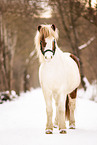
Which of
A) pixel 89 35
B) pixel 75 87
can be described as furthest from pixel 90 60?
pixel 75 87

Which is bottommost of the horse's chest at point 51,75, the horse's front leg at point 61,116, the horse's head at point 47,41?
the horse's front leg at point 61,116

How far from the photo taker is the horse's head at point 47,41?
625cm

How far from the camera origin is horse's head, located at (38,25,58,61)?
20.5ft

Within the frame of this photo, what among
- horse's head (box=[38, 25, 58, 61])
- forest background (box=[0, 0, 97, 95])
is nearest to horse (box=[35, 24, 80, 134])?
horse's head (box=[38, 25, 58, 61])

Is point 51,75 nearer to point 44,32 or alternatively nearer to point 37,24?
point 44,32

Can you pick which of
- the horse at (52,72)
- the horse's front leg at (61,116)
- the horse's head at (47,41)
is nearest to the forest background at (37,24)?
the horse at (52,72)

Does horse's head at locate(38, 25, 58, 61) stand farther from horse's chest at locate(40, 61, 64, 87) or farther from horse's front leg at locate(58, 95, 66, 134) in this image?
horse's front leg at locate(58, 95, 66, 134)

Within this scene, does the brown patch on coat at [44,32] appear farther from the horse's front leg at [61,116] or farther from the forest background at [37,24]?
the forest background at [37,24]

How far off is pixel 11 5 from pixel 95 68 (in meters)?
16.3

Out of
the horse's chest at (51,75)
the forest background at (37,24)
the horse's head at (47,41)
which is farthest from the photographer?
the forest background at (37,24)

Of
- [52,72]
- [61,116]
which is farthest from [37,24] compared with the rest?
[61,116]

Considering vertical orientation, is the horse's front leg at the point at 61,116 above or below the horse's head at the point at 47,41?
below

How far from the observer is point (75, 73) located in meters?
7.37

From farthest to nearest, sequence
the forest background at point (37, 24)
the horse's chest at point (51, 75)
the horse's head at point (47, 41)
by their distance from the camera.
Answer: the forest background at point (37, 24) → the horse's chest at point (51, 75) → the horse's head at point (47, 41)
